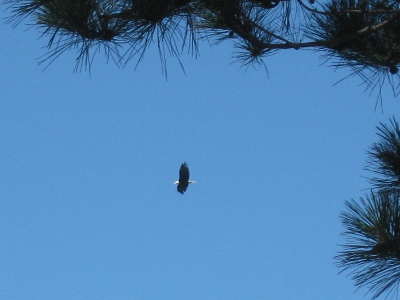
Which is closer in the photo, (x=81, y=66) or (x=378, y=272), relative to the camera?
(x=378, y=272)

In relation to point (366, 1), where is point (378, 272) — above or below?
below

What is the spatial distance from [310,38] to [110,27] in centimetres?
103

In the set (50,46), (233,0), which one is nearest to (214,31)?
(233,0)

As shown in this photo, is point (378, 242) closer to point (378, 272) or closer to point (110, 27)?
point (378, 272)

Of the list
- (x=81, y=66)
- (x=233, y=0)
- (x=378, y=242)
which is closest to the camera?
(x=378, y=242)

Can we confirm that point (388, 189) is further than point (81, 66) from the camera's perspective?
Yes

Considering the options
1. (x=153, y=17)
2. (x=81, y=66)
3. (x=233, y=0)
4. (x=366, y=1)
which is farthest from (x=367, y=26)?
(x=81, y=66)

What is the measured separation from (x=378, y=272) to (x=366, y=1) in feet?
4.46

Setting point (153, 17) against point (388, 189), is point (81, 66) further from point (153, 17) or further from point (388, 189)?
point (388, 189)

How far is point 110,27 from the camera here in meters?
4.90

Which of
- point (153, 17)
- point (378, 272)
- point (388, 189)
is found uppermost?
point (153, 17)

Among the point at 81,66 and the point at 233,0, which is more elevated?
the point at 233,0

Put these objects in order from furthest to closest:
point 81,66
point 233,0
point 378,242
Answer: point 233,0
point 81,66
point 378,242

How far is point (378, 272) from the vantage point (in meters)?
4.41
